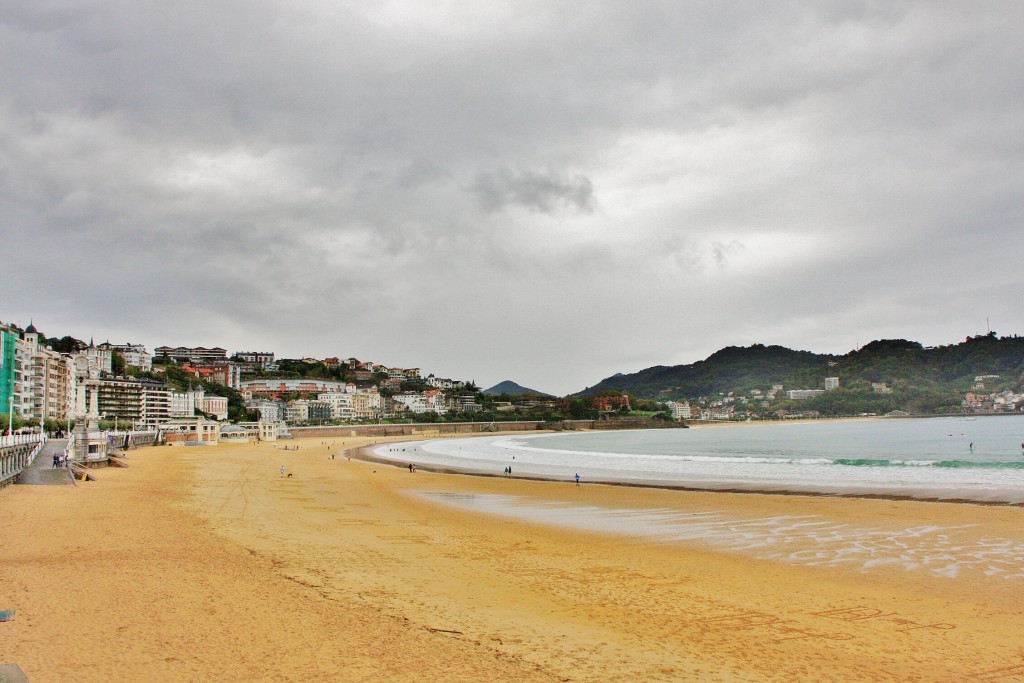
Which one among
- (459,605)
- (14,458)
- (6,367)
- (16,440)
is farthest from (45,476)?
(6,367)

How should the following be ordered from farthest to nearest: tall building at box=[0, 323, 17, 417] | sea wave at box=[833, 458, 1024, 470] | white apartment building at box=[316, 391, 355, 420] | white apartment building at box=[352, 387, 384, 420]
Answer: white apartment building at box=[352, 387, 384, 420], white apartment building at box=[316, 391, 355, 420], tall building at box=[0, 323, 17, 417], sea wave at box=[833, 458, 1024, 470]

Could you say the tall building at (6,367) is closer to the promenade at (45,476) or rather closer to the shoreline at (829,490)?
the promenade at (45,476)

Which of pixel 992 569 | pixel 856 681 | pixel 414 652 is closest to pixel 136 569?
pixel 414 652

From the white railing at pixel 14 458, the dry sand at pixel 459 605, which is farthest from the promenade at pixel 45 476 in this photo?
the dry sand at pixel 459 605

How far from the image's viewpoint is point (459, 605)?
862 cm

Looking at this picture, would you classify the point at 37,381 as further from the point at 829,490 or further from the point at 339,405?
the point at 339,405

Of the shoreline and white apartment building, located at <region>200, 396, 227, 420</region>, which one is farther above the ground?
white apartment building, located at <region>200, 396, 227, 420</region>

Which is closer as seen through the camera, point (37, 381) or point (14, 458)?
point (14, 458)

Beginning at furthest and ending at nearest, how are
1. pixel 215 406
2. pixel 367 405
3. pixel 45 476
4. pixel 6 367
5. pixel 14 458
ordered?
pixel 367 405 → pixel 215 406 → pixel 6 367 → pixel 14 458 → pixel 45 476

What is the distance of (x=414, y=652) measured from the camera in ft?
21.8

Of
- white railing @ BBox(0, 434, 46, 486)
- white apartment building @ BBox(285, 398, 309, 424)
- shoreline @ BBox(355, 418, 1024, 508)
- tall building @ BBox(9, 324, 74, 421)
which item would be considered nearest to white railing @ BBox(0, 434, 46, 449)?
white railing @ BBox(0, 434, 46, 486)

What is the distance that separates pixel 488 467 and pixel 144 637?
113 feet

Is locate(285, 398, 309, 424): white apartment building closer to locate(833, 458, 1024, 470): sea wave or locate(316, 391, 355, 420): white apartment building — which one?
locate(316, 391, 355, 420): white apartment building

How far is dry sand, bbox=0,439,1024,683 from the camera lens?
643 centimetres
